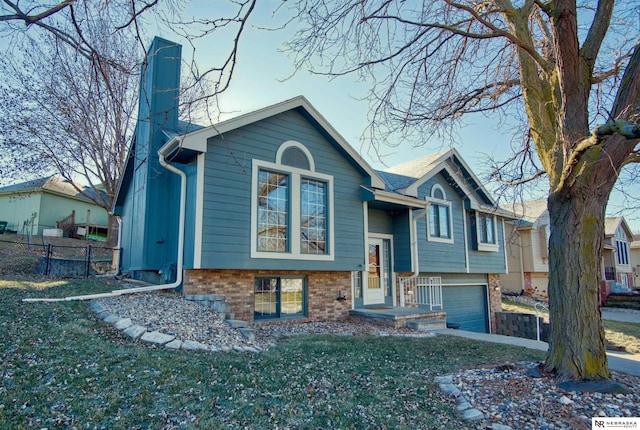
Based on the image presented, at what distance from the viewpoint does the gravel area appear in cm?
359

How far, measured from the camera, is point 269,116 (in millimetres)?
8914

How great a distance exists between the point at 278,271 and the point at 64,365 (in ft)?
17.7

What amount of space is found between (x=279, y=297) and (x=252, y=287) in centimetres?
87

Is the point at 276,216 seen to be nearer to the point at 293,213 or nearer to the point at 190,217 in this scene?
the point at 293,213

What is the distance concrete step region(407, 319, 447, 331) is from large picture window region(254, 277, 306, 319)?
266 centimetres

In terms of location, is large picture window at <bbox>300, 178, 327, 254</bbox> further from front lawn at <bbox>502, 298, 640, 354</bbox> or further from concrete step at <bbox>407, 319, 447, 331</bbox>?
front lawn at <bbox>502, 298, 640, 354</bbox>

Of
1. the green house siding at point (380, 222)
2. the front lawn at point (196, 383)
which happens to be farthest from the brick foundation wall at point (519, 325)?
the front lawn at point (196, 383)

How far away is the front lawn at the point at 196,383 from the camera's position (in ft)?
10.6

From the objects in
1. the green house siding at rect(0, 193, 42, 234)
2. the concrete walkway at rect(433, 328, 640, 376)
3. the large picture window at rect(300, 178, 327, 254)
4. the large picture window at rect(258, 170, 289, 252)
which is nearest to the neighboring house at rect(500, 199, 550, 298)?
the concrete walkway at rect(433, 328, 640, 376)

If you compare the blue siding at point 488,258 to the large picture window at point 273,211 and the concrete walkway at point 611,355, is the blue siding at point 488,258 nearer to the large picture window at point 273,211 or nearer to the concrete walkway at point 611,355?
the concrete walkway at point 611,355

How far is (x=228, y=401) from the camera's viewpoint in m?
3.63

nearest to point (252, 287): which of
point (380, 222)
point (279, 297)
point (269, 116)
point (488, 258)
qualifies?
point (279, 297)

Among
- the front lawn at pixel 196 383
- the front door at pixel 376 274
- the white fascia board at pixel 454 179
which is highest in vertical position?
the white fascia board at pixel 454 179

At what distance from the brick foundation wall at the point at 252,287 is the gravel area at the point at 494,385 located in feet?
1.97
